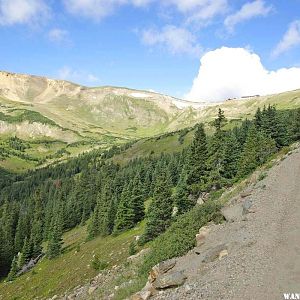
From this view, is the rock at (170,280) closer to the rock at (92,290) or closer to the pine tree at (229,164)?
the rock at (92,290)

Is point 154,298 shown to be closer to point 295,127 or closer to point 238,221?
point 238,221

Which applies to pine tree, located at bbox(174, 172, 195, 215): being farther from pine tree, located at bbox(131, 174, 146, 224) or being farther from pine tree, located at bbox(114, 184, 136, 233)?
pine tree, located at bbox(131, 174, 146, 224)

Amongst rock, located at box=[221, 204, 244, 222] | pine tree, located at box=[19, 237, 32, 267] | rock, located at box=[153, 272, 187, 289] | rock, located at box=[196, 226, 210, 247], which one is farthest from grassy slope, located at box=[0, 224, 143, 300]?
rock, located at box=[153, 272, 187, 289]

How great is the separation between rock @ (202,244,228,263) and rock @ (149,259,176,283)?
8.59 feet

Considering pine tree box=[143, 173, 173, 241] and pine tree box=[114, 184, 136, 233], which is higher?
pine tree box=[143, 173, 173, 241]

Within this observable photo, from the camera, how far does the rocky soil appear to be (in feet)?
56.0

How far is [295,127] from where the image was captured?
3492 inches

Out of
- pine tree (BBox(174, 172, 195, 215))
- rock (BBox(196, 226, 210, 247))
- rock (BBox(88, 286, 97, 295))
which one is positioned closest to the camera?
rock (BBox(196, 226, 210, 247))

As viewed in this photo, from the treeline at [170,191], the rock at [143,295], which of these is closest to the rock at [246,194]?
the rock at [143,295]

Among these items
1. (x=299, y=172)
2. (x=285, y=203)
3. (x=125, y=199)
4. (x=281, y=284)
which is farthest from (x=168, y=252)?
(x=125, y=199)

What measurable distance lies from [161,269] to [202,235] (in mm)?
4423

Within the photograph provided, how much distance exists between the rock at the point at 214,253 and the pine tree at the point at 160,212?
28.6 m

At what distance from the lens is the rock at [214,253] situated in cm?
2223

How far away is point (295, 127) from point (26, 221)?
93035mm
